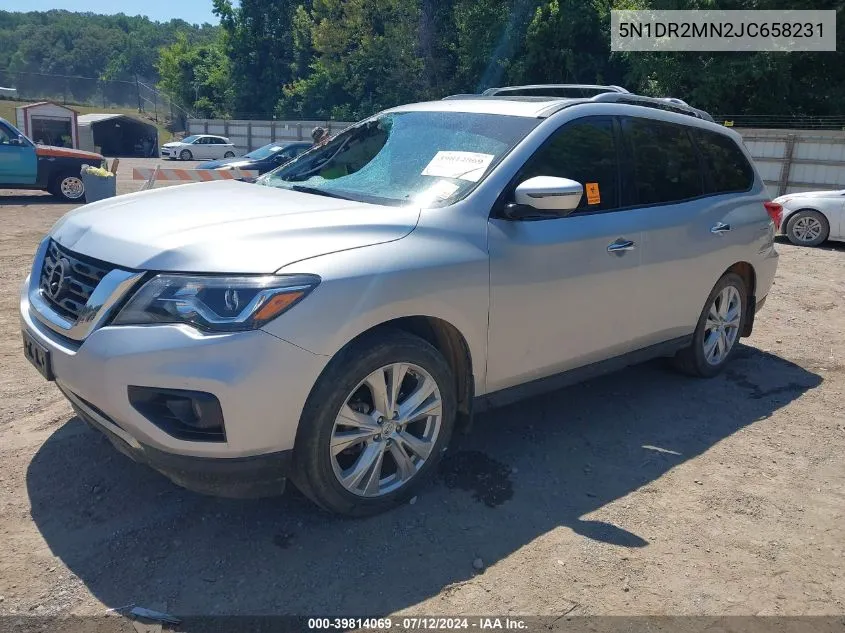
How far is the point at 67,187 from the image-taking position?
47.3ft

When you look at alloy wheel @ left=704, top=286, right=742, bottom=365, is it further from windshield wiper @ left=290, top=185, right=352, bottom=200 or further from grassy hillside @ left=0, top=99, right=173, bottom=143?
grassy hillside @ left=0, top=99, right=173, bottom=143

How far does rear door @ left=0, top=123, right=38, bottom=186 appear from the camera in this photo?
1339cm

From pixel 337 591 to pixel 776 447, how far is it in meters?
2.78

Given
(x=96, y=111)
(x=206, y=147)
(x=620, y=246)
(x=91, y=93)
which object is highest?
(x=91, y=93)

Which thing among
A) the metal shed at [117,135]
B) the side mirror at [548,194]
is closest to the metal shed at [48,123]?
the metal shed at [117,135]

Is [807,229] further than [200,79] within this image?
No

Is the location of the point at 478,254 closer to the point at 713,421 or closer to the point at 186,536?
the point at 186,536

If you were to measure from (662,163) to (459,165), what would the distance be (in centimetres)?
155

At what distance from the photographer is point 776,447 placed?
13.6ft

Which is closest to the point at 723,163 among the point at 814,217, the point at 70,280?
the point at 70,280

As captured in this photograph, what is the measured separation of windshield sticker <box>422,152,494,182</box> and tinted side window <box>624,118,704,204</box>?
110 centimetres

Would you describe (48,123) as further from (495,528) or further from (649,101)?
(495,528)

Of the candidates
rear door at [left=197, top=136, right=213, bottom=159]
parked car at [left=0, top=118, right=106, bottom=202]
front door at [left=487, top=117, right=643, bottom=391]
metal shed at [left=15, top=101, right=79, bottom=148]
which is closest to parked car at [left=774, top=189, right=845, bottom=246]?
front door at [left=487, top=117, right=643, bottom=391]

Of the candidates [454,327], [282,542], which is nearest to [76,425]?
[282,542]
